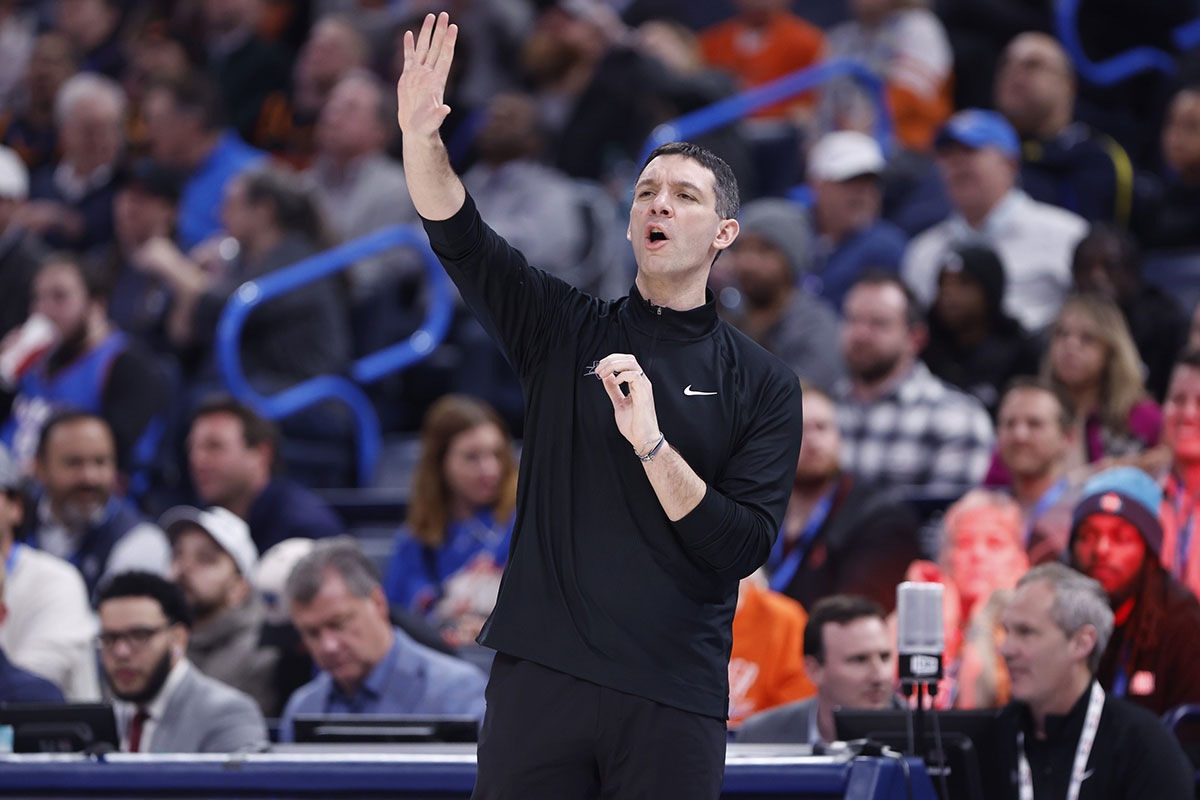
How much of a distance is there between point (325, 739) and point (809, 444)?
7.60 ft

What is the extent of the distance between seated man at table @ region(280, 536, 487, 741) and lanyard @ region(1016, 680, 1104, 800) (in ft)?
5.19

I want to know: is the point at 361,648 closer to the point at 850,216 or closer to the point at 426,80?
the point at 426,80

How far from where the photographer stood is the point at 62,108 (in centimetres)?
1016

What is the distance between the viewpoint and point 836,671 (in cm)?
477

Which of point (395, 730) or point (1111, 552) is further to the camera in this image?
point (1111, 552)

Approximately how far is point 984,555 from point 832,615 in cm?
81

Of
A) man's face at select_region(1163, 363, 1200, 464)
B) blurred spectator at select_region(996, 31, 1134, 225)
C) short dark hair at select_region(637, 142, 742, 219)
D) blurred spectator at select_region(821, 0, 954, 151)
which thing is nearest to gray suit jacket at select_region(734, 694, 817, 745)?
man's face at select_region(1163, 363, 1200, 464)

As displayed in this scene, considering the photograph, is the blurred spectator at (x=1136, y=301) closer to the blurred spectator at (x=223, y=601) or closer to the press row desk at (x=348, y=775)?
the blurred spectator at (x=223, y=601)

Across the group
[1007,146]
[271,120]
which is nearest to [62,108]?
[271,120]

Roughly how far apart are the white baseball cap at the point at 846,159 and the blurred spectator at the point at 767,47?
6.27ft

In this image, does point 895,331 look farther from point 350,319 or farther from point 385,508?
point 350,319

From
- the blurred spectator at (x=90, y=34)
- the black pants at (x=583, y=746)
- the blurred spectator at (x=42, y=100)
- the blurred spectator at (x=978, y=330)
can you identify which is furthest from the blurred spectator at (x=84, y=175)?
the black pants at (x=583, y=746)

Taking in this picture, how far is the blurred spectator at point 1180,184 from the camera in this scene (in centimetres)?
734

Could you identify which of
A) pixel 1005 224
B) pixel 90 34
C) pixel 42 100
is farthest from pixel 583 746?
pixel 90 34
